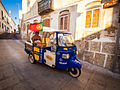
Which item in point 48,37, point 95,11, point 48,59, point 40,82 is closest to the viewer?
point 40,82

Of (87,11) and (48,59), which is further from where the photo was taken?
(87,11)

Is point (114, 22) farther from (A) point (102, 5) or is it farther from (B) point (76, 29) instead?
(B) point (76, 29)

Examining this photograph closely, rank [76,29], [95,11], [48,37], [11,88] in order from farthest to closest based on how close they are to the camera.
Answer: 1. [76,29]
2. [95,11]
3. [48,37]
4. [11,88]

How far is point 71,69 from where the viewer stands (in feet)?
10.6

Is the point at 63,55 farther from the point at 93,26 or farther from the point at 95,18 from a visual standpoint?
the point at 95,18

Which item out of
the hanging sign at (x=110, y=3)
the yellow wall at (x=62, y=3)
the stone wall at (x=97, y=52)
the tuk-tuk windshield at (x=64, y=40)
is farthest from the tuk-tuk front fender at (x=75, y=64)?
the yellow wall at (x=62, y=3)

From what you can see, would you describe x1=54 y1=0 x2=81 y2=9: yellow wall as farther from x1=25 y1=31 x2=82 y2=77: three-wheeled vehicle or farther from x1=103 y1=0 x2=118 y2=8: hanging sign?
x1=25 y1=31 x2=82 y2=77: three-wheeled vehicle

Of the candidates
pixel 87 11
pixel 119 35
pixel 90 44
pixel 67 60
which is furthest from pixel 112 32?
pixel 67 60

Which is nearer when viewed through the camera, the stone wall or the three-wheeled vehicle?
the three-wheeled vehicle

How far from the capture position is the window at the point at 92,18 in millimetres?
4741

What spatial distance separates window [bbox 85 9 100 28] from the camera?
187 inches

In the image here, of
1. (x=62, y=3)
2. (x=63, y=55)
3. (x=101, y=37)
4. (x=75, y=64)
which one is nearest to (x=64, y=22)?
(x=62, y=3)

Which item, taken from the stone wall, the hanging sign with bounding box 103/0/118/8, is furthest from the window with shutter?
the stone wall

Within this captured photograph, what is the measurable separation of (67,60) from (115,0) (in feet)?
15.1
